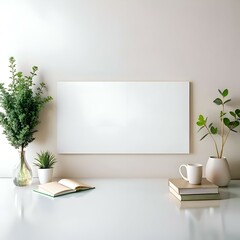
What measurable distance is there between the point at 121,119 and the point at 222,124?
1.94 ft

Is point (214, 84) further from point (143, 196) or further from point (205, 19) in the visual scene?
point (143, 196)

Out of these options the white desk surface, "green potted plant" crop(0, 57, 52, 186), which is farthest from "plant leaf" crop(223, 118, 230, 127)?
"green potted plant" crop(0, 57, 52, 186)

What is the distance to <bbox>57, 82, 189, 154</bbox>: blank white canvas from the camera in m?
Answer: 1.83

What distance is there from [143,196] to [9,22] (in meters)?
1.25

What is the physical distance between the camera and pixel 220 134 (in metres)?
1.85

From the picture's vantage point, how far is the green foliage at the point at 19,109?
1699 mm

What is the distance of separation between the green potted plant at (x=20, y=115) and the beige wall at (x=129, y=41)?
0.38 feet

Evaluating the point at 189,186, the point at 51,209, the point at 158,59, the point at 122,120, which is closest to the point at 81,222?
the point at 51,209

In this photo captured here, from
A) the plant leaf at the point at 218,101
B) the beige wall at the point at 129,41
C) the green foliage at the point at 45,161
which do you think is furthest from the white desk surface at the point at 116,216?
the beige wall at the point at 129,41

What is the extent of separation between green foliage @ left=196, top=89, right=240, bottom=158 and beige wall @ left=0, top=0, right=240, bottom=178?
0.19 ft

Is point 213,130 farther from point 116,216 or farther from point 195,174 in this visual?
point 116,216

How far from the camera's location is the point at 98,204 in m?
1.37

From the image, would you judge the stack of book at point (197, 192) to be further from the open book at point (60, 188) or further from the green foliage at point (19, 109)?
the green foliage at point (19, 109)

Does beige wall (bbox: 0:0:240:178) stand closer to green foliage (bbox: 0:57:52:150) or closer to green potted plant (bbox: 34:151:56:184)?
green foliage (bbox: 0:57:52:150)
